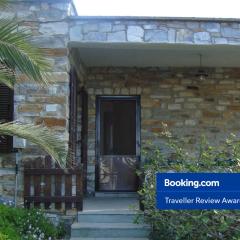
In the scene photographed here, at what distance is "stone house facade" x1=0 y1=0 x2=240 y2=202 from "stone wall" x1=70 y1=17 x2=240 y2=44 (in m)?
0.02

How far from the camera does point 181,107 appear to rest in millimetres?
11375

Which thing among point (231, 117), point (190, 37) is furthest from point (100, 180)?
point (190, 37)

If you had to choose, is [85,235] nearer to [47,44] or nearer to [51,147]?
[51,147]

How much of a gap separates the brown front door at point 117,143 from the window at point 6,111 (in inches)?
104

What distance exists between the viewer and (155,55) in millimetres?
10391

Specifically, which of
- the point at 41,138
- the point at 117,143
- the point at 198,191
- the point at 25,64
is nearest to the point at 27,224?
the point at 41,138

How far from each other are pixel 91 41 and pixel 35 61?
2987mm

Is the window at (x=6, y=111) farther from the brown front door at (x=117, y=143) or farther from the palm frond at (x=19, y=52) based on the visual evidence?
the palm frond at (x=19, y=52)

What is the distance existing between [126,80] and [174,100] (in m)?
1.08

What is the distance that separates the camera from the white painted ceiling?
363 inches

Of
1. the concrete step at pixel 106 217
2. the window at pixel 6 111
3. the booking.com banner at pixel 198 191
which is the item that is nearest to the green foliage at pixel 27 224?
the concrete step at pixel 106 217

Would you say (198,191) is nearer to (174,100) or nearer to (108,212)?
(108,212)

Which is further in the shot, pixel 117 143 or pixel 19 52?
pixel 117 143

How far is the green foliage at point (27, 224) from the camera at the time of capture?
720cm
